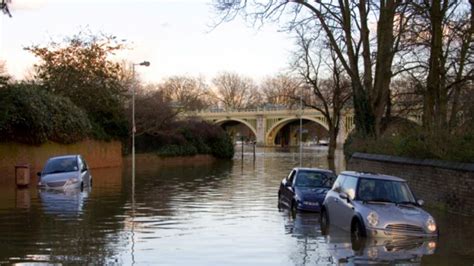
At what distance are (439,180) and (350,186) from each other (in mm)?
5788

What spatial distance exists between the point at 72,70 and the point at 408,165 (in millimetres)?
28822

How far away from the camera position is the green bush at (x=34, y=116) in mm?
31484

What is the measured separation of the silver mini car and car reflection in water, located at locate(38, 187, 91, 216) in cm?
721

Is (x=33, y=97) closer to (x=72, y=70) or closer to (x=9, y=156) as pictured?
(x=9, y=156)

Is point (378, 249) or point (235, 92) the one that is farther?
point (235, 92)

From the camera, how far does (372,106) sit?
103 feet

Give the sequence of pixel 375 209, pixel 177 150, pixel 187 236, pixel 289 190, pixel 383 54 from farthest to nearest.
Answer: pixel 177 150, pixel 383 54, pixel 289 190, pixel 187 236, pixel 375 209

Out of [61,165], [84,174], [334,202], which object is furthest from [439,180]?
[61,165]

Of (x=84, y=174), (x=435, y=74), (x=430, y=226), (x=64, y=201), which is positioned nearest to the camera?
(x=430, y=226)

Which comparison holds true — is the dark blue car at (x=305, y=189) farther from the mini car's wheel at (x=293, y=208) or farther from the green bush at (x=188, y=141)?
the green bush at (x=188, y=141)

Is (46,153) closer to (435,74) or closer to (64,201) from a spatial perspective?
(64,201)

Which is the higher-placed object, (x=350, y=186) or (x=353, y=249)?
(x=350, y=186)

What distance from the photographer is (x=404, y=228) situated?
44.7 feet

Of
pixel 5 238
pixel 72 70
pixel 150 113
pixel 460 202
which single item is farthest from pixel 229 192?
pixel 150 113
